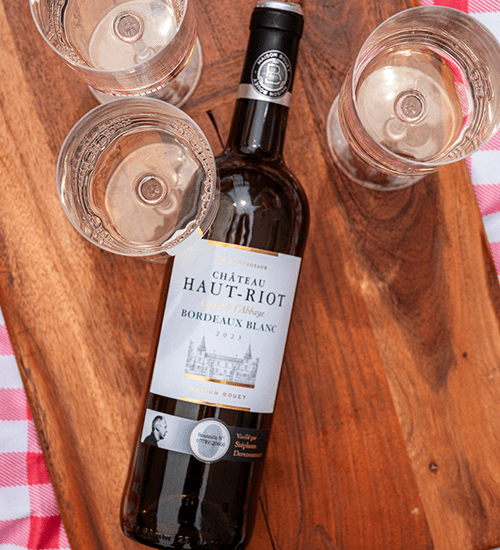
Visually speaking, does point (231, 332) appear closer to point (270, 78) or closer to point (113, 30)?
point (270, 78)

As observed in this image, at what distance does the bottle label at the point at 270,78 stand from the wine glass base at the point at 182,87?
0.51 ft

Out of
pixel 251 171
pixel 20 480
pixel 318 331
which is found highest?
pixel 251 171

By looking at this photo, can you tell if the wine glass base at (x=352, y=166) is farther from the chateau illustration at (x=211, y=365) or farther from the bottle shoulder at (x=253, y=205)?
the chateau illustration at (x=211, y=365)

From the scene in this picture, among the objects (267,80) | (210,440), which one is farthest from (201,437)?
(267,80)

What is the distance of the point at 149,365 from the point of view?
2.31 ft

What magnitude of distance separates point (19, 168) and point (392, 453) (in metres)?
0.74

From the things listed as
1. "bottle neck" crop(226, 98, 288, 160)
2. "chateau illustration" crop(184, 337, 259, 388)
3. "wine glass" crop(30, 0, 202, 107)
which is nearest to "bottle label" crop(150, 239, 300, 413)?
"chateau illustration" crop(184, 337, 259, 388)

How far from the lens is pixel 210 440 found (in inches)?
23.9

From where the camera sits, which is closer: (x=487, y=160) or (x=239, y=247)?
(x=239, y=247)

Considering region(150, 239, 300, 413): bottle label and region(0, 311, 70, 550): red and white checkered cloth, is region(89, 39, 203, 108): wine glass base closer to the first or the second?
region(150, 239, 300, 413): bottle label

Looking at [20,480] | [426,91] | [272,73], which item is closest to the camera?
[272,73]

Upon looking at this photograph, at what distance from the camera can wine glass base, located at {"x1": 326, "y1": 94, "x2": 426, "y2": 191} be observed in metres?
0.74

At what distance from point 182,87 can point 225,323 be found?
0.38 metres

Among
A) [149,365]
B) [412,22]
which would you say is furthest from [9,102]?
[412,22]
